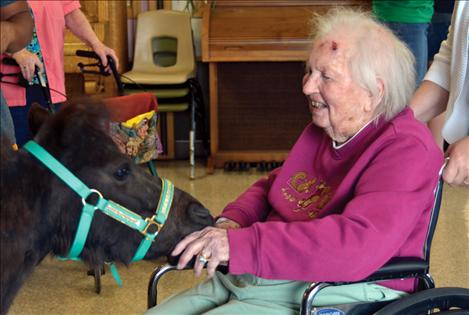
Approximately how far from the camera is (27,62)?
2881 millimetres

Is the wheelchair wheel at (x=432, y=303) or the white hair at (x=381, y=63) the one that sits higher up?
the white hair at (x=381, y=63)

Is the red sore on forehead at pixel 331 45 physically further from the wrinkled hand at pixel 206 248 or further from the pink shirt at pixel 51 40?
the pink shirt at pixel 51 40

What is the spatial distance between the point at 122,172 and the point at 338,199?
54cm

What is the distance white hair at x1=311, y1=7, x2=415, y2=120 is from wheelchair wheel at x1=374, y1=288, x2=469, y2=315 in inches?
17.0

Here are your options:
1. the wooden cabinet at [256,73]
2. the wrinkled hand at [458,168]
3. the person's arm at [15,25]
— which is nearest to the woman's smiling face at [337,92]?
the wrinkled hand at [458,168]

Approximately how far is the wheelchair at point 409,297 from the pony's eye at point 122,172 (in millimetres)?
253

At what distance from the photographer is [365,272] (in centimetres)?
143

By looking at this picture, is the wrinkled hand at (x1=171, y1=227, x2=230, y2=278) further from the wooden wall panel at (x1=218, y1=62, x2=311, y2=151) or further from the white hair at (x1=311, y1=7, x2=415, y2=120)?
the wooden wall panel at (x1=218, y1=62, x2=311, y2=151)

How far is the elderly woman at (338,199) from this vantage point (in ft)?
4.66

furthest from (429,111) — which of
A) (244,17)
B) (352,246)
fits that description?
(244,17)

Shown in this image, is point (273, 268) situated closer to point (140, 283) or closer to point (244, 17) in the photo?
point (140, 283)

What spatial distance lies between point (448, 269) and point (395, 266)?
205 cm

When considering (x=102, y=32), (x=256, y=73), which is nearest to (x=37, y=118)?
(x=102, y=32)

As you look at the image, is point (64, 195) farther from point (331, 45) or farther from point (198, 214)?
point (331, 45)
